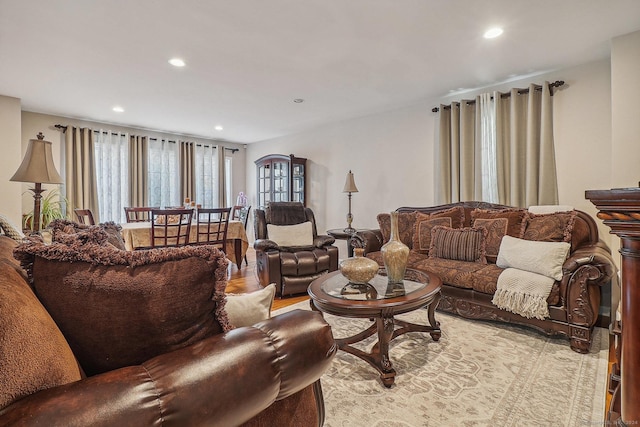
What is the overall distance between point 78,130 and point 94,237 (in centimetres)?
528

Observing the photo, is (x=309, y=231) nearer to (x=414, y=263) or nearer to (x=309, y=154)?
(x=414, y=263)

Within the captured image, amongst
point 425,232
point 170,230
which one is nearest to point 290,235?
point 170,230

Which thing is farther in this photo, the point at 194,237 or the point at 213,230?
the point at 213,230

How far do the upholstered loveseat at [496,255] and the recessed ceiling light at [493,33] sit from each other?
5.32ft

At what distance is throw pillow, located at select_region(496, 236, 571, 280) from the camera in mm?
2418

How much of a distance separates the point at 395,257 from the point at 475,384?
0.86 m

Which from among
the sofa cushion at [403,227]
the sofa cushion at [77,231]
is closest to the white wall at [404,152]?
the sofa cushion at [403,227]

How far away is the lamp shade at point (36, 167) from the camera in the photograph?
7.83ft

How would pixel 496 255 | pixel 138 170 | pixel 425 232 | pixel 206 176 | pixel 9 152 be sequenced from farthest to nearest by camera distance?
1. pixel 206 176
2. pixel 138 170
3. pixel 9 152
4. pixel 425 232
5. pixel 496 255

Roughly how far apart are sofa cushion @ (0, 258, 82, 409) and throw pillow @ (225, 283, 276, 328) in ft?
1.38

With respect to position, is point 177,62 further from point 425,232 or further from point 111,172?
point 111,172

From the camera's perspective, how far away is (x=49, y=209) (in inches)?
177

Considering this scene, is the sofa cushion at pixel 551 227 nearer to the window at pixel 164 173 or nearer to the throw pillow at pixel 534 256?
the throw pillow at pixel 534 256

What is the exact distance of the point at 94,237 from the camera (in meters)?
1.04
